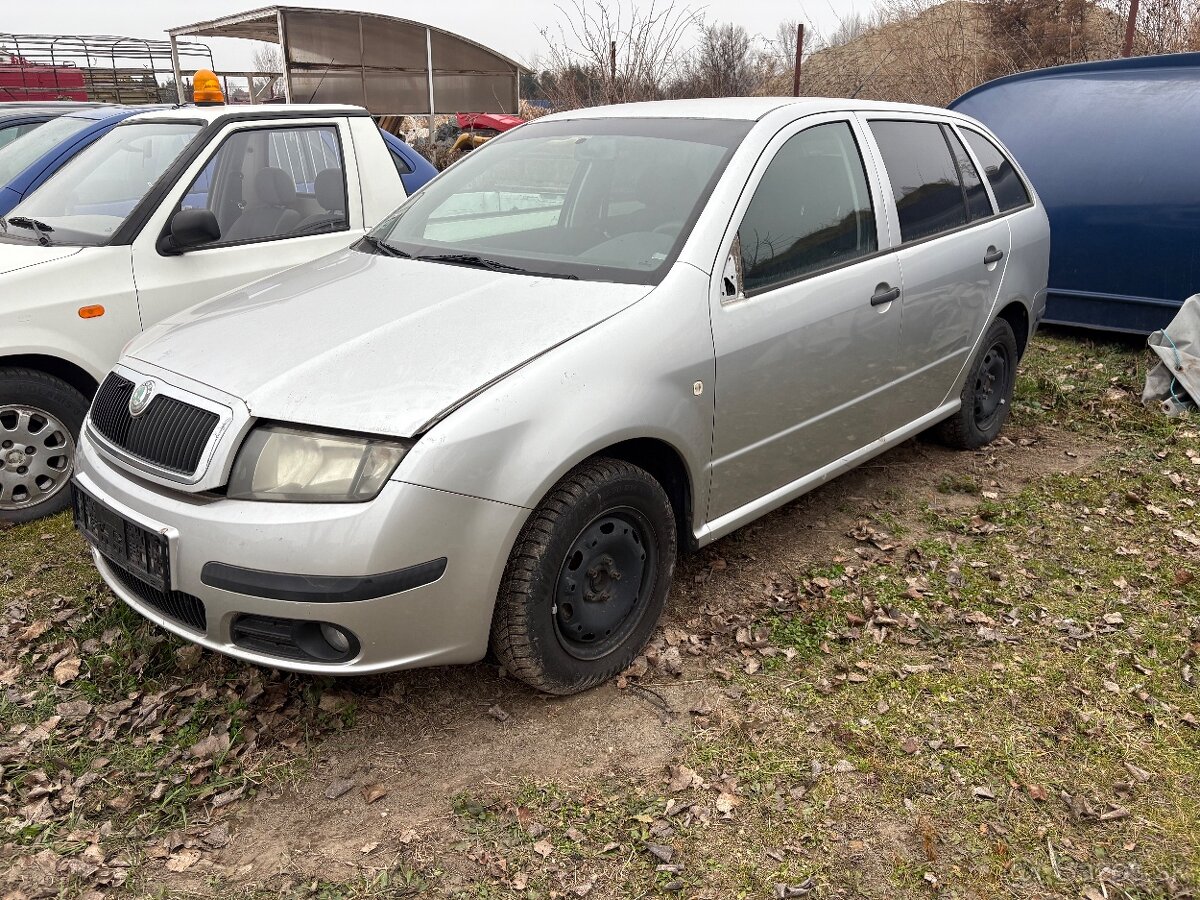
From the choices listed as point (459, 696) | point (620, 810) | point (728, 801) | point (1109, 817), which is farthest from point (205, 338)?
point (1109, 817)

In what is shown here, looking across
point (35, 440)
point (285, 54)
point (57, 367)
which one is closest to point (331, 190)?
point (57, 367)

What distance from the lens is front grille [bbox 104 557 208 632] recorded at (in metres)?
2.78

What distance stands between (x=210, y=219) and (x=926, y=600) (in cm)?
353

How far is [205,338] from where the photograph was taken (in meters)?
3.17

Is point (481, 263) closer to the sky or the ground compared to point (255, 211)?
closer to the ground

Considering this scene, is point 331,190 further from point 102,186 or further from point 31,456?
point 31,456

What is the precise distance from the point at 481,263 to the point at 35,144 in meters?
5.87

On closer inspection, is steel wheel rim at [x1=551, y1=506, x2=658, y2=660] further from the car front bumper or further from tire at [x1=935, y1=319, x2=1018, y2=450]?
tire at [x1=935, y1=319, x2=1018, y2=450]

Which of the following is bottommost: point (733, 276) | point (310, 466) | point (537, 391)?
point (310, 466)

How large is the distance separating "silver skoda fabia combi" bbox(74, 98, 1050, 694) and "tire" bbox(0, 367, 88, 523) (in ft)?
3.97

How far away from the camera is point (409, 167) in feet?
20.4

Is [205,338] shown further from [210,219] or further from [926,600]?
[926,600]

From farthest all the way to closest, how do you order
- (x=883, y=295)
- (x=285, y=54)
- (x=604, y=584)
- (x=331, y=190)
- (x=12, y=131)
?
1. (x=285, y=54)
2. (x=12, y=131)
3. (x=331, y=190)
4. (x=883, y=295)
5. (x=604, y=584)

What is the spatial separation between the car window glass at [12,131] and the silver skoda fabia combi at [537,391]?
643 cm
